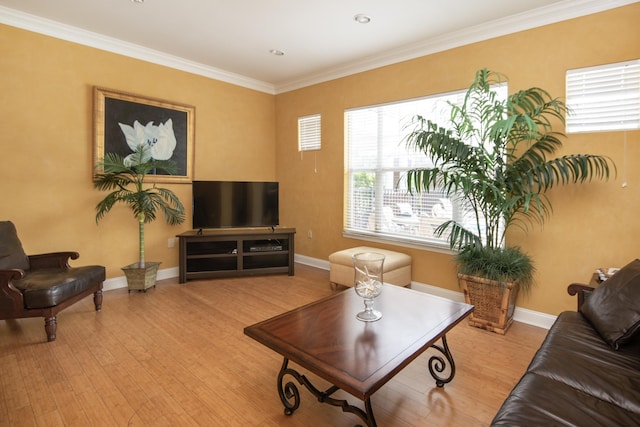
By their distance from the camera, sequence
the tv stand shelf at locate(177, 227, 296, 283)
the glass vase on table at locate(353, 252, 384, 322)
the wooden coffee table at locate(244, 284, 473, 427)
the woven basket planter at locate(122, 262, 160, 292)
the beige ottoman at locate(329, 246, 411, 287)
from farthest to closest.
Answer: the tv stand shelf at locate(177, 227, 296, 283)
the woven basket planter at locate(122, 262, 160, 292)
the beige ottoman at locate(329, 246, 411, 287)
the glass vase on table at locate(353, 252, 384, 322)
the wooden coffee table at locate(244, 284, 473, 427)

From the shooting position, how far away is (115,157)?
3.74 m

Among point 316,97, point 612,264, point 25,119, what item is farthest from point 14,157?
point 612,264

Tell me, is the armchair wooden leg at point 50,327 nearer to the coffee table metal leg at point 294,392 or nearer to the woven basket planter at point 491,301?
the coffee table metal leg at point 294,392

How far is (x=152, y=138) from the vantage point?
4.13m

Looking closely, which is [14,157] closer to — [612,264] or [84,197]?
[84,197]

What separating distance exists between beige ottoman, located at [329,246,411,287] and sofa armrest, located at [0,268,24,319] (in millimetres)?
2813

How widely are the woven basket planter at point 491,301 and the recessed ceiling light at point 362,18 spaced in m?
2.61

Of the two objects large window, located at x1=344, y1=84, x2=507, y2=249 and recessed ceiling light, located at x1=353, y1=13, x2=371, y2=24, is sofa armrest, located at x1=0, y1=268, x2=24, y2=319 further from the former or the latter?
recessed ceiling light, located at x1=353, y1=13, x2=371, y2=24

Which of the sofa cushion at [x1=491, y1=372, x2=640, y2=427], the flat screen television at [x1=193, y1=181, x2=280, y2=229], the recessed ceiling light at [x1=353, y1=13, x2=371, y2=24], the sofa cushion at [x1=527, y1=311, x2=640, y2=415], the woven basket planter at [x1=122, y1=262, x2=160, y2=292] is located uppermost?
the recessed ceiling light at [x1=353, y1=13, x2=371, y2=24]

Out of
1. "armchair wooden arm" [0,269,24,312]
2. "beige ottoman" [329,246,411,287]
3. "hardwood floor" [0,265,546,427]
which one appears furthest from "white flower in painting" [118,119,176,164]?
"beige ottoman" [329,246,411,287]

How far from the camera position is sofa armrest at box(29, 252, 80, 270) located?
10.2ft

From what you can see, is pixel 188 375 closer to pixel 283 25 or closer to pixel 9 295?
pixel 9 295

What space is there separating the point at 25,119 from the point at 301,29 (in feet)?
9.59

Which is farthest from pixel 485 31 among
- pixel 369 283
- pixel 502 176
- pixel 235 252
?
pixel 235 252
